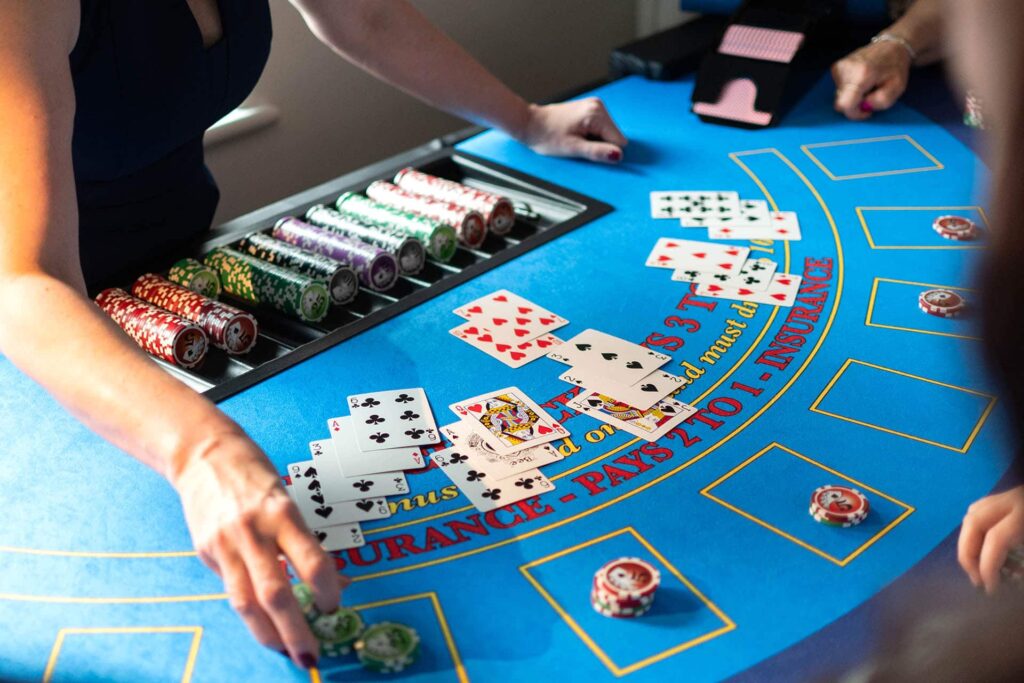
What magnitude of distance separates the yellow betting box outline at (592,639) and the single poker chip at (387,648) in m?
0.19

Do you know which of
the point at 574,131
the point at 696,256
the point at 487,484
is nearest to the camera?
the point at 487,484

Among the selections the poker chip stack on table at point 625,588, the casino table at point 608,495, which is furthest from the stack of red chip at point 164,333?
the poker chip stack on table at point 625,588

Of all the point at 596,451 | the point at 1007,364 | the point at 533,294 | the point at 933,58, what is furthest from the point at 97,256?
the point at 933,58

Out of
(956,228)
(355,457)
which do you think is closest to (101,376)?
(355,457)

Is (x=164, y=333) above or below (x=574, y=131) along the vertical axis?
below

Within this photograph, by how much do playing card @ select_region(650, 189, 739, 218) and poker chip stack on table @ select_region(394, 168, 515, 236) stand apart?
35 cm

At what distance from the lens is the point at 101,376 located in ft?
4.55

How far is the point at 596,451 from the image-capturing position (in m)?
1.68

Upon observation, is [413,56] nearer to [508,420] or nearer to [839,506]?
[508,420]

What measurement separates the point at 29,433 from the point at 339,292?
628 millimetres

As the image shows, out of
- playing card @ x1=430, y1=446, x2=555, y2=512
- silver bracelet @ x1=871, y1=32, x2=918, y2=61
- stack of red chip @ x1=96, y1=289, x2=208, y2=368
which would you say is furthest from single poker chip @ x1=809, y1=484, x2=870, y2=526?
silver bracelet @ x1=871, y1=32, x2=918, y2=61

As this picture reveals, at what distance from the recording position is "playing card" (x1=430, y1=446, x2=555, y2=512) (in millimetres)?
1585

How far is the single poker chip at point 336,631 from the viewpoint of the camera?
4.36ft

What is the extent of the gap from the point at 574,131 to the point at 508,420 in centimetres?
120
